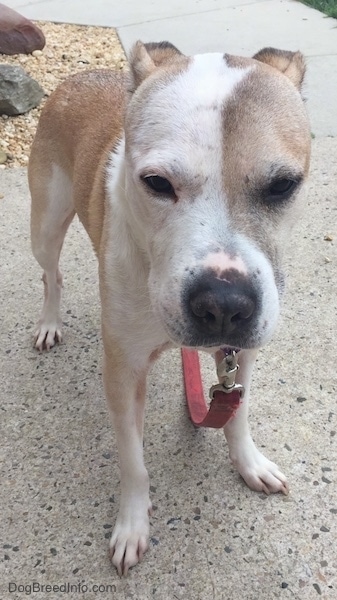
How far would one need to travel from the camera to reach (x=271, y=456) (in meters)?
2.96

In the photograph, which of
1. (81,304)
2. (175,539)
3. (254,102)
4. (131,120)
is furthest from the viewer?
(81,304)

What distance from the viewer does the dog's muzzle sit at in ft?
5.68

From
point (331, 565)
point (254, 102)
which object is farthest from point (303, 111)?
point (331, 565)

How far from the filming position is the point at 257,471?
2756 mm

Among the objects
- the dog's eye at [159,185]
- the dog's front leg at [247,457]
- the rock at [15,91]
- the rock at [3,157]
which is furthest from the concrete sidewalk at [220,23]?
the dog's eye at [159,185]

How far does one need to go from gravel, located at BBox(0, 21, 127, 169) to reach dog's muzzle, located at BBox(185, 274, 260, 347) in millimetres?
4006

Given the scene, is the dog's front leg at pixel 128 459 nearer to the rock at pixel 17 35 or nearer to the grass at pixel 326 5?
the rock at pixel 17 35

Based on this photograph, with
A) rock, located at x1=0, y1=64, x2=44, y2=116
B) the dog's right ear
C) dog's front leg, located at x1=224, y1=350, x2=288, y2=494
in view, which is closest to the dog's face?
the dog's right ear

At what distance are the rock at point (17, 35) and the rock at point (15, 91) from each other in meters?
1.19

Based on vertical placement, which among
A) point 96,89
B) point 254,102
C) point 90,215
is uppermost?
point 254,102

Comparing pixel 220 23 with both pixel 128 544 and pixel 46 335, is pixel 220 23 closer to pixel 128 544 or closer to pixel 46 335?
pixel 46 335

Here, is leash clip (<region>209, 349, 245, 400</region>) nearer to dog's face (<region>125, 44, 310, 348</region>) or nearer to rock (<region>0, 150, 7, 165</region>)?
dog's face (<region>125, 44, 310, 348</region>)

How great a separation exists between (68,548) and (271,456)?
1.03 meters

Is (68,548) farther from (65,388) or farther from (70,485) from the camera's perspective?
(65,388)
